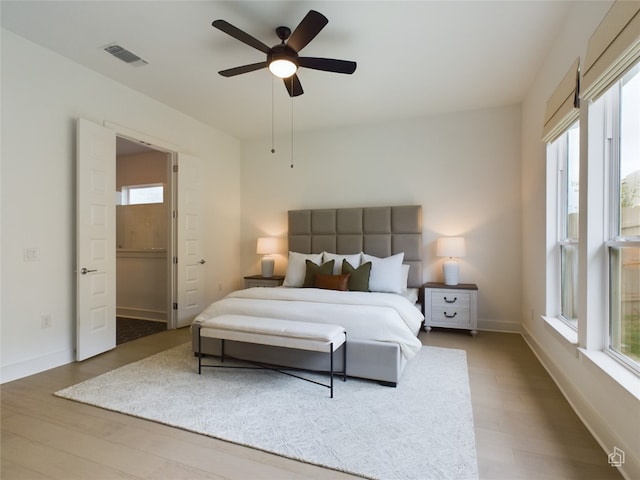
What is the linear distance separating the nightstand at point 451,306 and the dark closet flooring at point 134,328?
3.66 meters

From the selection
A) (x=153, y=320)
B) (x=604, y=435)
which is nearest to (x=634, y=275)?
(x=604, y=435)

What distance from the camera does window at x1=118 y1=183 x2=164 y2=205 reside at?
225 inches

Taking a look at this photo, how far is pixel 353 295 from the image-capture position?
3.21 m

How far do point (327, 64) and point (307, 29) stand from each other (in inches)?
15.2

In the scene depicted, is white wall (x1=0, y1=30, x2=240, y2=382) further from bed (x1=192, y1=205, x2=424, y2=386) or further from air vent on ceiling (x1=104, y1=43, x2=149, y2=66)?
bed (x1=192, y1=205, x2=424, y2=386)

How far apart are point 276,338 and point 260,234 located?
3.30 metres

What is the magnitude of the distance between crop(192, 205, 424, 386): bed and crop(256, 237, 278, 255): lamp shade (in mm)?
260

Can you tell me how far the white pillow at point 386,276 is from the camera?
390 cm

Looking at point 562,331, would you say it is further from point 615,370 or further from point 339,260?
point 339,260

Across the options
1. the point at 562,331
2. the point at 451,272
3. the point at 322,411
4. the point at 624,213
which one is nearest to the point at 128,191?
the point at 322,411

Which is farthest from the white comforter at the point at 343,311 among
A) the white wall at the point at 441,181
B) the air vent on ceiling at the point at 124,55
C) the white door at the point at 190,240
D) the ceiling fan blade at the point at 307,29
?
the air vent on ceiling at the point at 124,55

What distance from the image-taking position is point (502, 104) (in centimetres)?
423

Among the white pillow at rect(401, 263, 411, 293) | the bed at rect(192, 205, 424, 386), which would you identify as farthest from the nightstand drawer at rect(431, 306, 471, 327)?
the white pillow at rect(401, 263, 411, 293)

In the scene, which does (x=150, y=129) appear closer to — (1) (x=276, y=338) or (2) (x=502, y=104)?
(1) (x=276, y=338)
